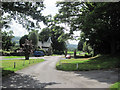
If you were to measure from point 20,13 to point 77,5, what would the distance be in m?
14.9

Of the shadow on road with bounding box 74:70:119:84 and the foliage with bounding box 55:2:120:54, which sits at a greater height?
the foliage with bounding box 55:2:120:54

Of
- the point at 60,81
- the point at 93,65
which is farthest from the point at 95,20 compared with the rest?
the point at 60,81

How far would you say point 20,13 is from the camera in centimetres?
1454

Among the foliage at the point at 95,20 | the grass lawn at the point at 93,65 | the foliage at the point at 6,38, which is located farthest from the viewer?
the foliage at the point at 6,38

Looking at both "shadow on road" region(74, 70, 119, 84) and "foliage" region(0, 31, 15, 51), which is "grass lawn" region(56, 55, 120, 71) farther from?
"foliage" region(0, 31, 15, 51)

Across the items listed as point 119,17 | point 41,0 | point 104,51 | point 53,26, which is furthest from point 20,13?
point 104,51

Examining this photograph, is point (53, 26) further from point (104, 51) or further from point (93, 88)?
point (93, 88)

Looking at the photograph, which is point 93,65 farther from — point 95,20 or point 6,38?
point 6,38

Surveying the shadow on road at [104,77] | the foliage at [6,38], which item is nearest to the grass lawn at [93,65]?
the shadow on road at [104,77]

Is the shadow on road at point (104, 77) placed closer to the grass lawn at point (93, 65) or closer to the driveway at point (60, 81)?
the driveway at point (60, 81)

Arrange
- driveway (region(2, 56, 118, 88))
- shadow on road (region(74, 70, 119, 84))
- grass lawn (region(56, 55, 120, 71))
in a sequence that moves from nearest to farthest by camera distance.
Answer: driveway (region(2, 56, 118, 88)) → shadow on road (region(74, 70, 119, 84)) → grass lawn (region(56, 55, 120, 71))

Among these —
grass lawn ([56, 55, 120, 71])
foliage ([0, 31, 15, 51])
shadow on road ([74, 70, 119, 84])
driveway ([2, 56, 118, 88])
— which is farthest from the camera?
foliage ([0, 31, 15, 51])

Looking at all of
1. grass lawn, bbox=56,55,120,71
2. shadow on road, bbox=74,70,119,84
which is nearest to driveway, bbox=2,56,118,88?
shadow on road, bbox=74,70,119,84

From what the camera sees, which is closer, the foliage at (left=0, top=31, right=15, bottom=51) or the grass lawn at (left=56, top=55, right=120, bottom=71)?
the grass lawn at (left=56, top=55, right=120, bottom=71)
